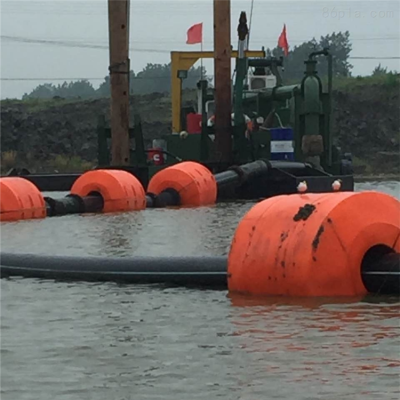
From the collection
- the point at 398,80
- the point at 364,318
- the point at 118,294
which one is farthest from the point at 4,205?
the point at 398,80

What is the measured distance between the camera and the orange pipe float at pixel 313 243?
34.4 ft

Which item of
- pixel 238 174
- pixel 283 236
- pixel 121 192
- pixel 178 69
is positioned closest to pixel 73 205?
pixel 121 192

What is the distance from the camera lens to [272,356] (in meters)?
8.15

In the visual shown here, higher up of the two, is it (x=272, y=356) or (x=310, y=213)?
(x=310, y=213)

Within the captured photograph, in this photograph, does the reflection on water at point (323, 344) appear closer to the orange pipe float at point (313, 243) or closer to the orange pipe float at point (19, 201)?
the orange pipe float at point (313, 243)

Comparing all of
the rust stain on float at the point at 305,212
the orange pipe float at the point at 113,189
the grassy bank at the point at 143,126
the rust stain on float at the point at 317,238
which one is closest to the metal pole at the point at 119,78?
the orange pipe float at the point at 113,189

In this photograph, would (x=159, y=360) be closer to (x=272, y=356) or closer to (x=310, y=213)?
(x=272, y=356)

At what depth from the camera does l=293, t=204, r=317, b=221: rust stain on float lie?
10.7 metres

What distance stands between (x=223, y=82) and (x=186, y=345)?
20.5 m

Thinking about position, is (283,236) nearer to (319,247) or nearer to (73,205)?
(319,247)

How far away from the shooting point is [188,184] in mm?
25359

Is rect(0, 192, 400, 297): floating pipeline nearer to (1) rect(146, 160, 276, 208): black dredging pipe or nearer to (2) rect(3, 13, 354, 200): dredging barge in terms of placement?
(1) rect(146, 160, 276, 208): black dredging pipe

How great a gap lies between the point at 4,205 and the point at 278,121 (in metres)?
10.7

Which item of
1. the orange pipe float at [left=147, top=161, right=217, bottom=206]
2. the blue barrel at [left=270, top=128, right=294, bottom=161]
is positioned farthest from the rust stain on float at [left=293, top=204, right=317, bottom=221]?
the blue barrel at [left=270, top=128, right=294, bottom=161]
